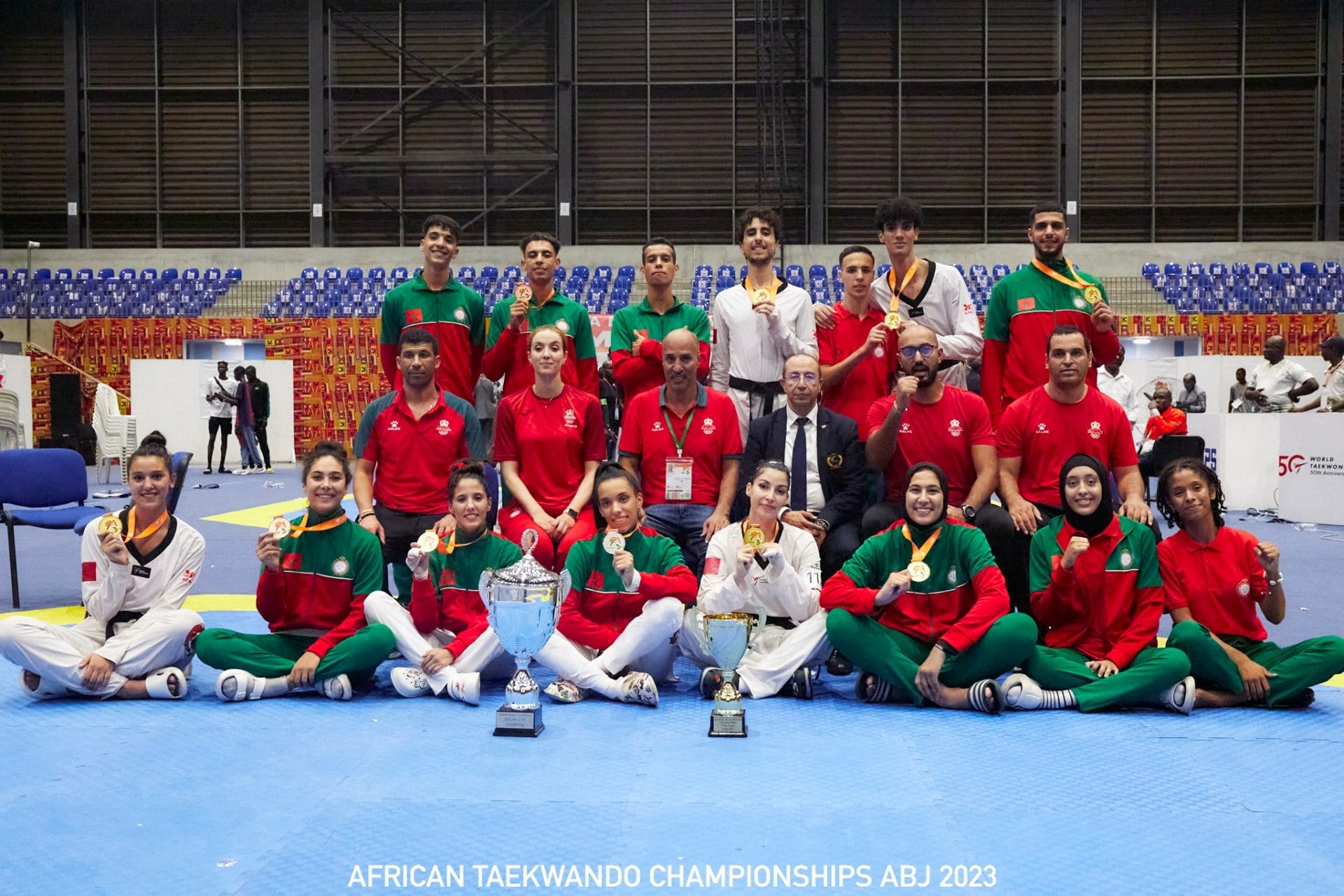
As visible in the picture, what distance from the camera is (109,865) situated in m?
2.89

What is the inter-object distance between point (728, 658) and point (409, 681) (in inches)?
59.9

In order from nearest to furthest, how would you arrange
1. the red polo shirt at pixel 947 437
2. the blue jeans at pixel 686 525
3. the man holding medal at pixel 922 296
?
the red polo shirt at pixel 947 437 → the blue jeans at pixel 686 525 → the man holding medal at pixel 922 296

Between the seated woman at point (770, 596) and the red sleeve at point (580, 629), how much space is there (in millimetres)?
391

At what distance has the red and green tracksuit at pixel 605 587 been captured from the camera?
4996 millimetres

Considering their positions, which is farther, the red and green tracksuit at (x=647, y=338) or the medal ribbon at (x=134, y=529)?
the red and green tracksuit at (x=647, y=338)

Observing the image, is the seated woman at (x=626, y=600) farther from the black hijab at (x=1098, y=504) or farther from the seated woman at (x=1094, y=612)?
the black hijab at (x=1098, y=504)

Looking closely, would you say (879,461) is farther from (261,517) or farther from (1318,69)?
(1318,69)

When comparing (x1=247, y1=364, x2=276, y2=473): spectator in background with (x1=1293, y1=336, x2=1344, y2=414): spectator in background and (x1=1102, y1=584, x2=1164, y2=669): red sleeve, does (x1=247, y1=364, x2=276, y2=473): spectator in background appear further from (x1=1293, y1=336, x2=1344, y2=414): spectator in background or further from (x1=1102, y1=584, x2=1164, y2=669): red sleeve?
(x1=1102, y1=584, x2=1164, y2=669): red sleeve

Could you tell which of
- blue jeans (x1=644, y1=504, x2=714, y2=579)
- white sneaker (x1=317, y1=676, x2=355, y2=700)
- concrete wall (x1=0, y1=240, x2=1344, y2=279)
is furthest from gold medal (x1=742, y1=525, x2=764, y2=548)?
concrete wall (x1=0, y1=240, x2=1344, y2=279)

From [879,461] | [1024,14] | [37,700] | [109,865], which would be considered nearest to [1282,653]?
[879,461]

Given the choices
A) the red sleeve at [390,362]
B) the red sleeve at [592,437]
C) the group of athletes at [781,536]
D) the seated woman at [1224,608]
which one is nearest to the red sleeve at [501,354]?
the group of athletes at [781,536]

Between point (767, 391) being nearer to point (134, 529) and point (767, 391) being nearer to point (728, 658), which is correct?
point (728, 658)

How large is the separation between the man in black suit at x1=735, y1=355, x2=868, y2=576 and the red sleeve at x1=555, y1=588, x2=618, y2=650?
3.88ft

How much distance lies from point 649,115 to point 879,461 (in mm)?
18854
